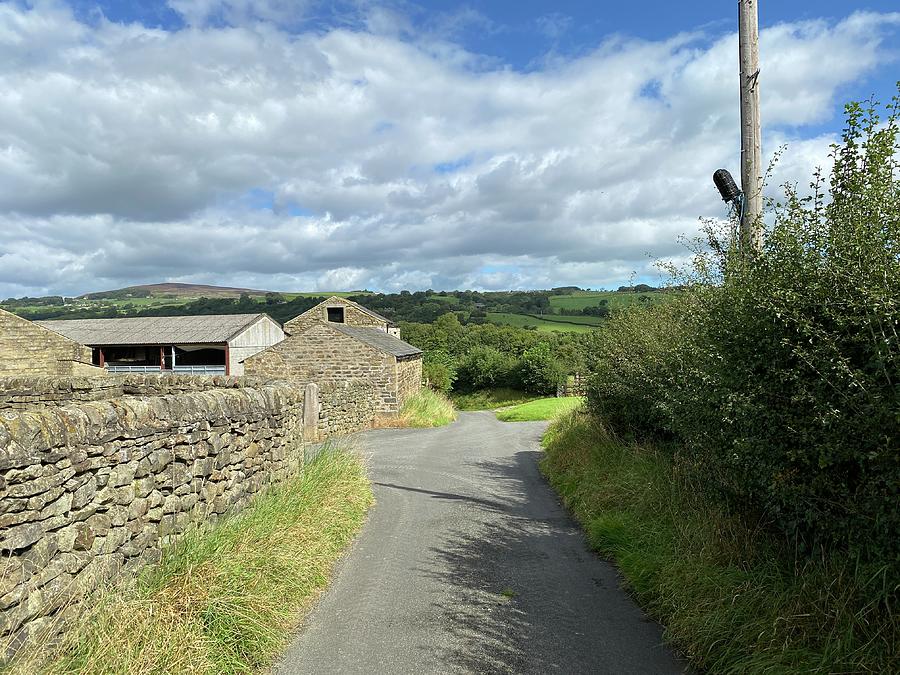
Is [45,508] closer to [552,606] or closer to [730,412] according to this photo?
[552,606]

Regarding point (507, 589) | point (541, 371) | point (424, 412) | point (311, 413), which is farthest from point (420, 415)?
point (541, 371)

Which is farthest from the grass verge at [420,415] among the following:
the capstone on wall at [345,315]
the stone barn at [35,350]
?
the capstone on wall at [345,315]

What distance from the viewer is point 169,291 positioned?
124 metres

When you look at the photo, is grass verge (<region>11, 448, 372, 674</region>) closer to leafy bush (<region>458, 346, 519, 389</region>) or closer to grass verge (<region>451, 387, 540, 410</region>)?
grass verge (<region>451, 387, 540, 410</region>)

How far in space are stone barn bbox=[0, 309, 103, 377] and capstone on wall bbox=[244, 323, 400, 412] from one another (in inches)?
276

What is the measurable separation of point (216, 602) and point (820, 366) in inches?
190

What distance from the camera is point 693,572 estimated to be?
17.0 ft

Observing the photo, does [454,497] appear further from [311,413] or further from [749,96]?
[311,413]

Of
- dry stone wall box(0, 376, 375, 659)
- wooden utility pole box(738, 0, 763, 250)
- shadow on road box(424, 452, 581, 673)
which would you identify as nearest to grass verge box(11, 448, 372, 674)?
dry stone wall box(0, 376, 375, 659)

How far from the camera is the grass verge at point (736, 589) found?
3588 mm

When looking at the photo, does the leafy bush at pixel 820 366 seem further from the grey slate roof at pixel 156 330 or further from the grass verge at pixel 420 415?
the grey slate roof at pixel 156 330

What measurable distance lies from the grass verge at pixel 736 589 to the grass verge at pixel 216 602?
10.8 feet

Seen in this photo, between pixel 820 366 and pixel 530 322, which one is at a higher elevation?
pixel 530 322

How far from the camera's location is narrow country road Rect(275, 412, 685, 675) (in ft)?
15.1
